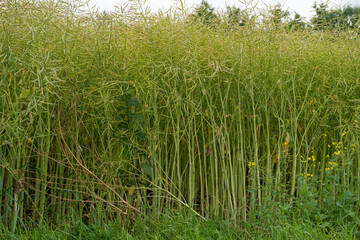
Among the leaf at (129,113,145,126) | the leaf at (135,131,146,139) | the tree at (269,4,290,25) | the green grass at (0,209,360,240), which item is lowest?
the green grass at (0,209,360,240)

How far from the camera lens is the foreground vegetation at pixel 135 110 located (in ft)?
9.16

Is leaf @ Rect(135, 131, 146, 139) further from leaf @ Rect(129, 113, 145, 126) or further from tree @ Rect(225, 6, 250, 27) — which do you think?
tree @ Rect(225, 6, 250, 27)

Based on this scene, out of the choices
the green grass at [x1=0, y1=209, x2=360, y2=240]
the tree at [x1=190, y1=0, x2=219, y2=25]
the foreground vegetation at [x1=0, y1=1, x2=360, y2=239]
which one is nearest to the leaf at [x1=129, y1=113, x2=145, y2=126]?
the foreground vegetation at [x1=0, y1=1, x2=360, y2=239]

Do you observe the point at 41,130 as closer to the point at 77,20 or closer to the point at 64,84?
the point at 64,84

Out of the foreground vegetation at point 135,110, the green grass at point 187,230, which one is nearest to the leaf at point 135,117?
the foreground vegetation at point 135,110

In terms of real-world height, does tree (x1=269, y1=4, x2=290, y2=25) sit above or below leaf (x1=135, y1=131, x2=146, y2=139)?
above

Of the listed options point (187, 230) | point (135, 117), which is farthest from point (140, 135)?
point (187, 230)

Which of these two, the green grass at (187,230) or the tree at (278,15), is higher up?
the tree at (278,15)

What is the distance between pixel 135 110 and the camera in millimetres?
3121

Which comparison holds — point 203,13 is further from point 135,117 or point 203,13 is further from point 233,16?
point 135,117

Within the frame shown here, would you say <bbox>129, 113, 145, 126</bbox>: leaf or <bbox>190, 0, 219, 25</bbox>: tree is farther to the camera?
<bbox>190, 0, 219, 25</bbox>: tree

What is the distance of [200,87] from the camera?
3.14m

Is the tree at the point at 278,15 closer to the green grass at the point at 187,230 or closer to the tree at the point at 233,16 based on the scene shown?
the tree at the point at 233,16

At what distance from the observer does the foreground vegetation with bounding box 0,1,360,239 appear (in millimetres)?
2791
